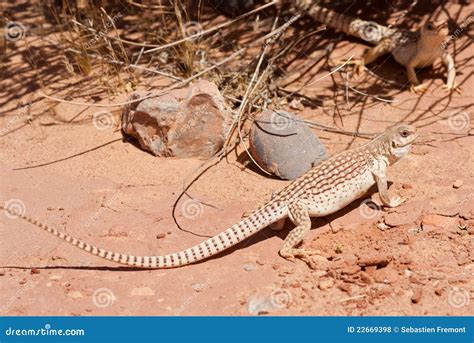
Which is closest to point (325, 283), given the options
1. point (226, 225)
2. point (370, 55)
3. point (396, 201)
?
point (226, 225)

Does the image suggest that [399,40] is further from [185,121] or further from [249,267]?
[249,267]

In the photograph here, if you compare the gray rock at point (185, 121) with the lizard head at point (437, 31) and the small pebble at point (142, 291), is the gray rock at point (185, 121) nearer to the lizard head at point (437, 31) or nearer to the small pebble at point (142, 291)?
the small pebble at point (142, 291)

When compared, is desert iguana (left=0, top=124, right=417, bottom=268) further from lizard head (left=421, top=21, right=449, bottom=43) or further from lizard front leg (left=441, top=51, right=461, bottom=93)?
lizard head (left=421, top=21, right=449, bottom=43)

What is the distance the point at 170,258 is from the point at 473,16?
20.6 ft

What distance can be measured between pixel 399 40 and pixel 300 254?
471cm

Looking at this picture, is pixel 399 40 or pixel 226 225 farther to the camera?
pixel 399 40

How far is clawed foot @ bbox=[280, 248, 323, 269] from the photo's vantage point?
6.17 metres

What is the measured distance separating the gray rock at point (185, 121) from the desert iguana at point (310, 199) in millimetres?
1604

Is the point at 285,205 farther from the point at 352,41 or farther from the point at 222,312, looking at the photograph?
the point at 352,41

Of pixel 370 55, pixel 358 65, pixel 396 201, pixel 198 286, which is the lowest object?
pixel 198 286

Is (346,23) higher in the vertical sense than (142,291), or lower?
higher

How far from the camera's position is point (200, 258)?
6.21 m

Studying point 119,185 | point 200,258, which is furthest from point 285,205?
point 119,185

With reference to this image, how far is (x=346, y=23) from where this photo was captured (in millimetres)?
10047
